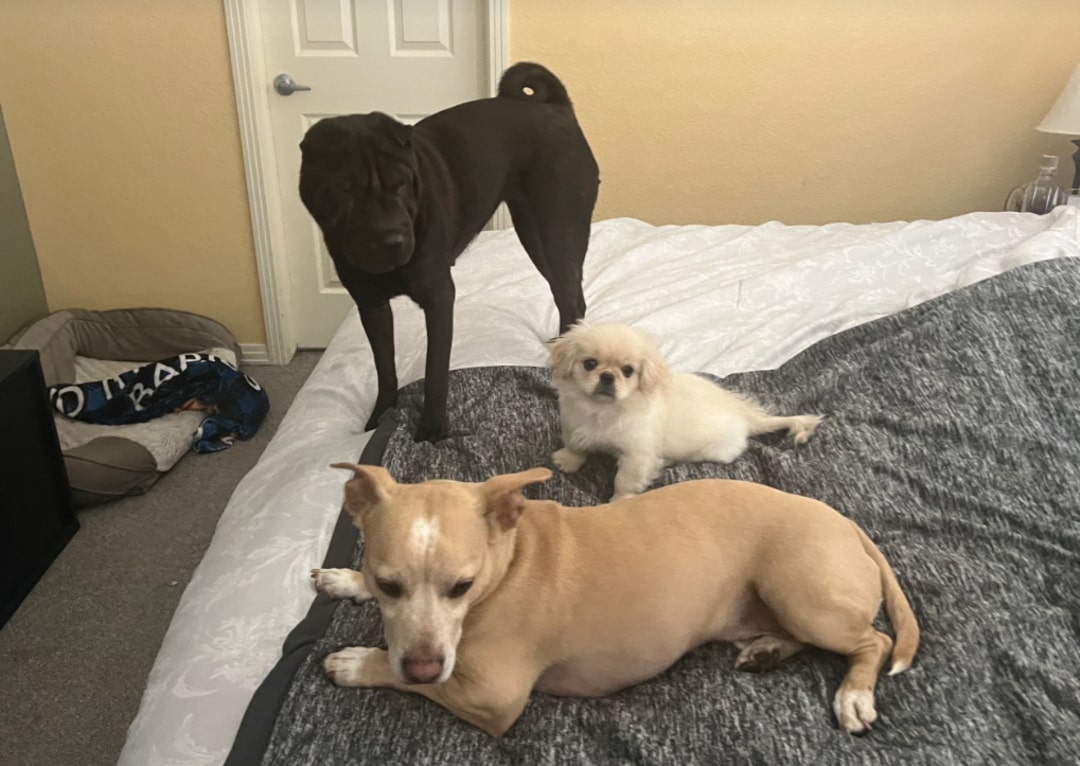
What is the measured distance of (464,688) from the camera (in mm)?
1074

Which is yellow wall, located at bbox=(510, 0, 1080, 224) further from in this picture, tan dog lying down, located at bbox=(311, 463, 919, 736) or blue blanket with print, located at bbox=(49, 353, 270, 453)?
tan dog lying down, located at bbox=(311, 463, 919, 736)

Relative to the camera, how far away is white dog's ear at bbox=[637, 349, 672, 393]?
5.00ft

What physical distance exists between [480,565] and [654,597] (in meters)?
0.25

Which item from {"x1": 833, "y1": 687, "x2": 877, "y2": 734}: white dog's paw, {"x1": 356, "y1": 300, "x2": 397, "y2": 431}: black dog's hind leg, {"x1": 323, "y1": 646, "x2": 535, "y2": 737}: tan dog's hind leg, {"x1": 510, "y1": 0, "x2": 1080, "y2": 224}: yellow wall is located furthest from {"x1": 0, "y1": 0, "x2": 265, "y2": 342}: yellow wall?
{"x1": 833, "y1": 687, "x2": 877, "y2": 734}: white dog's paw

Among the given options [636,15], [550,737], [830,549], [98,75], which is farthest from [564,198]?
[98,75]

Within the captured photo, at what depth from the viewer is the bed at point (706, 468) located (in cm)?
107

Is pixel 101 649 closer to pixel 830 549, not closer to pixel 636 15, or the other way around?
pixel 830 549

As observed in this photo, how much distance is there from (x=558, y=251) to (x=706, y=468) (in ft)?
2.07

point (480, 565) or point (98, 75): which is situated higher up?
point (98, 75)

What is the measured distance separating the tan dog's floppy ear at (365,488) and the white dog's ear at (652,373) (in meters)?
0.58

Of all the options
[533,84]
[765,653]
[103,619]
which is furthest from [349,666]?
[533,84]

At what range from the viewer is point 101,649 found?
1.93m

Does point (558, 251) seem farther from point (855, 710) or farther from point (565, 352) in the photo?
point (855, 710)

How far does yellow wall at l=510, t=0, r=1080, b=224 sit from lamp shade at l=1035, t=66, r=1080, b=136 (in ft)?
0.72
